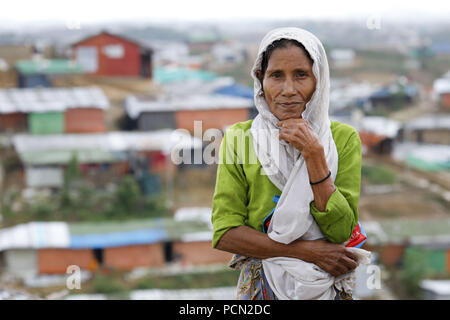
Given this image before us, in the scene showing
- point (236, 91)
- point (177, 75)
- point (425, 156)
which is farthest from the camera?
point (177, 75)

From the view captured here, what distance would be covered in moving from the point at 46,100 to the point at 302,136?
29.0 feet

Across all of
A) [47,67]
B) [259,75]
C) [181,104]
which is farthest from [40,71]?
[259,75]

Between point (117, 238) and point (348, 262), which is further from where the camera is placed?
point (117, 238)

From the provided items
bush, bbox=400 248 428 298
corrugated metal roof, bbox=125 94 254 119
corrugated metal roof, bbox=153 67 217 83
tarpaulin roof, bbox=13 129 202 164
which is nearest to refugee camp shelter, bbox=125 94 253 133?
corrugated metal roof, bbox=125 94 254 119

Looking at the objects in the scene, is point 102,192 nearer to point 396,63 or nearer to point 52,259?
point 52,259

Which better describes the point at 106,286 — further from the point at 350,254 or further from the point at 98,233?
the point at 350,254

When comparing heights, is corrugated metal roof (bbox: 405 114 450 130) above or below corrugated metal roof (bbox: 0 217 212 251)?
above

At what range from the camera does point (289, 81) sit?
2.23 feet

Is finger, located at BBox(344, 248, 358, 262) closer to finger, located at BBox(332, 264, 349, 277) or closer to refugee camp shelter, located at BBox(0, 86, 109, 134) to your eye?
finger, located at BBox(332, 264, 349, 277)

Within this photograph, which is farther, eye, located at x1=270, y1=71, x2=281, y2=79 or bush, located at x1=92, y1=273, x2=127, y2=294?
bush, located at x1=92, y1=273, x2=127, y2=294

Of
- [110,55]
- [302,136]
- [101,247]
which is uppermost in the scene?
[110,55]

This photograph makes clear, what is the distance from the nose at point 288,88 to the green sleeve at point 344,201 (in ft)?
0.29

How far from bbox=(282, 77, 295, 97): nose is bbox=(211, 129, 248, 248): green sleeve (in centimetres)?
9

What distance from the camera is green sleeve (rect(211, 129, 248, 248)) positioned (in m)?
0.69
